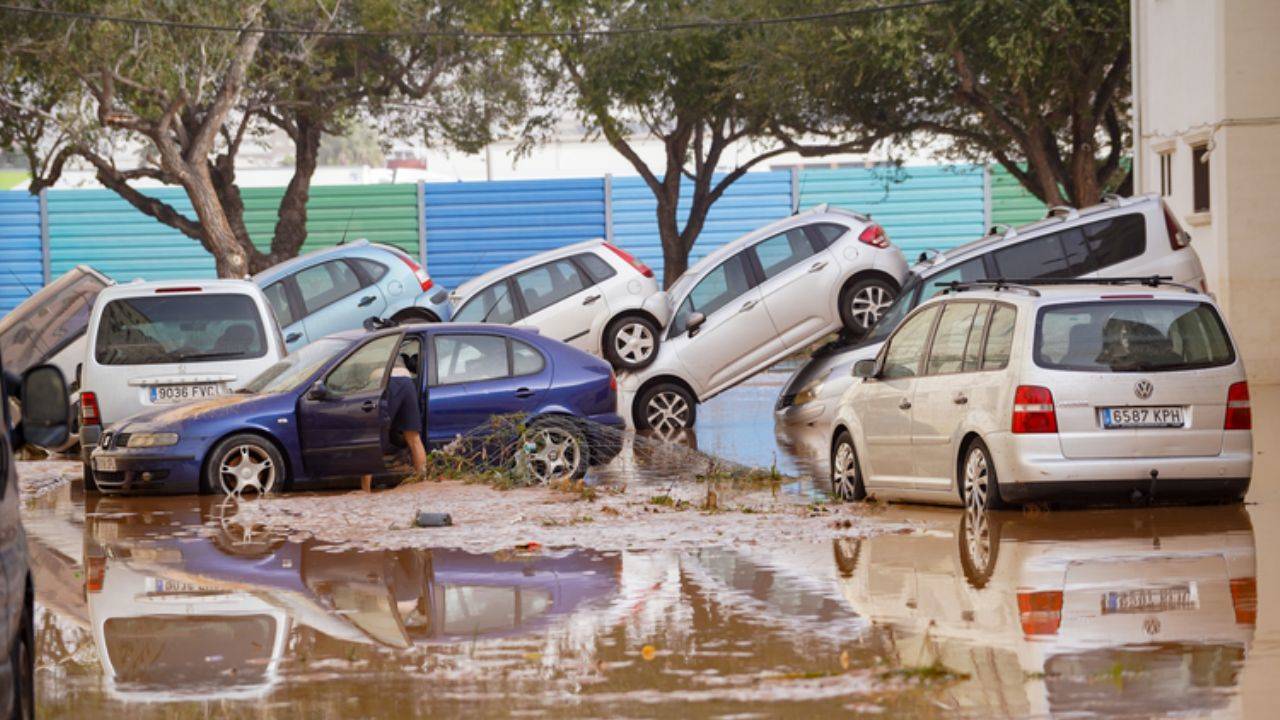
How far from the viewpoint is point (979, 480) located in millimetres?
11625

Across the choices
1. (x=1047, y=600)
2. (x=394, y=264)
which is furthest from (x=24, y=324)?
(x=1047, y=600)

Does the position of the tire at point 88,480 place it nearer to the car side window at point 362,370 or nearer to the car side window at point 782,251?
the car side window at point 362,370

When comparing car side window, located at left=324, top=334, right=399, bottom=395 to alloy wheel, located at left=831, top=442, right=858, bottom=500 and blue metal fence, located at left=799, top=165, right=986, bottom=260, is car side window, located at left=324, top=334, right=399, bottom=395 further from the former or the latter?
blue metal fence, located at left=799, top=165, right=986, bottom=260

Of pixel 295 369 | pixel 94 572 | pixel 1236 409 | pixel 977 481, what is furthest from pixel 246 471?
pixel 1236 409

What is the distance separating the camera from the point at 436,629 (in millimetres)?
8242

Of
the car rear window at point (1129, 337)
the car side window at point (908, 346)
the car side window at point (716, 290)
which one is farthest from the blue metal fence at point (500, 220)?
the car rear window at point (1129, 337)

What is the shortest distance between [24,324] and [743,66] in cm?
1402

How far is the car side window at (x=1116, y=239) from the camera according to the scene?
18766 millimetres

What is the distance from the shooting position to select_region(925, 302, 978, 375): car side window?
12102mm

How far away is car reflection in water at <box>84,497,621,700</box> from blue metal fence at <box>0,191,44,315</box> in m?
24.8

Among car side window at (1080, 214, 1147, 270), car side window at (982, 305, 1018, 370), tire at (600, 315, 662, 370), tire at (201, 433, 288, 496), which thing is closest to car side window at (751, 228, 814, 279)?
tire at (600, 315, 662, 370)

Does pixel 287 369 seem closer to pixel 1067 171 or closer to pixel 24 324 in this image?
pixel 24 324

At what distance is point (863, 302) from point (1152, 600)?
11602mm

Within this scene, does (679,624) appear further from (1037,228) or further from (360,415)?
(1037,228)
